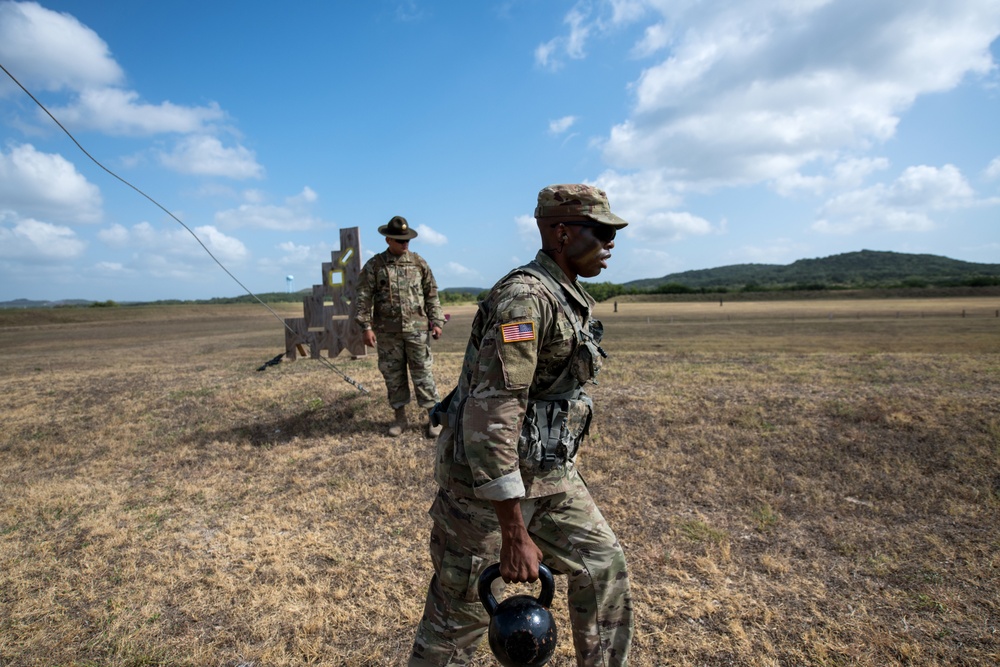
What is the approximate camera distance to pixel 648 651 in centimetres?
285

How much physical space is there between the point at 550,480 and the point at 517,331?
0.65 metres

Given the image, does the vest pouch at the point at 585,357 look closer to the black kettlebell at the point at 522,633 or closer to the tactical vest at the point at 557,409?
the tactical vest at the point at 557,409

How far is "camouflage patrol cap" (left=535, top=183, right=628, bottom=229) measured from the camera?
2180mm

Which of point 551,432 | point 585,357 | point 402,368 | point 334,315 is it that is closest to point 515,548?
point 551,432

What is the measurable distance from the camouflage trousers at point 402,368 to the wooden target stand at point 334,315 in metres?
4.74

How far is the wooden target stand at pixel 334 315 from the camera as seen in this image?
36.3ft

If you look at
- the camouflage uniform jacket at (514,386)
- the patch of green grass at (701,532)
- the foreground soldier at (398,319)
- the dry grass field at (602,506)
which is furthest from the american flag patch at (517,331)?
the foreground soldier at (398,319)

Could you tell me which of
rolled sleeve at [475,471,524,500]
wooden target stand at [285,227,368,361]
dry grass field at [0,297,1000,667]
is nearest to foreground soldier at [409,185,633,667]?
rolled sleeve at [475,471,524,500]

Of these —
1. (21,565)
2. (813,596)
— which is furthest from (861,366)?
(21,565)

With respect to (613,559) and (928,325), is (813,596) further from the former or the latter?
(928,325)

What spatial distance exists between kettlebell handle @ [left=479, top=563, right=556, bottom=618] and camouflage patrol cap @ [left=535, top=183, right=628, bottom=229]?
4.20ft

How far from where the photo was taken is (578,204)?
2.18 meters

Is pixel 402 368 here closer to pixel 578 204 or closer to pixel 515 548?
pixel 578 204

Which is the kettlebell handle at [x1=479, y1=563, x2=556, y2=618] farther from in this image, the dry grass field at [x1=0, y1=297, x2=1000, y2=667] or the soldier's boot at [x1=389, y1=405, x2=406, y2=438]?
the soldier's boot at [x1=389, y1=405, x2=406, y2=438]
